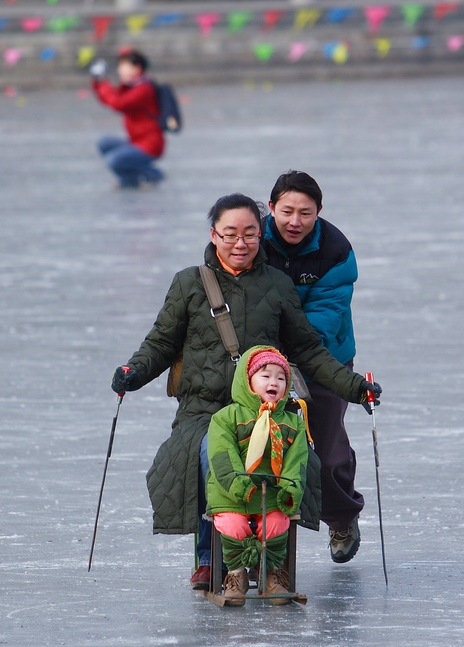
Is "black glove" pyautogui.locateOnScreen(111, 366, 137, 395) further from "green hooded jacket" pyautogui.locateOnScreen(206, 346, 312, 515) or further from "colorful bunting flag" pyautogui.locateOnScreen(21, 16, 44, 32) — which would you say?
"colorful bunting flag" pyautogui.locateOnScreen(21, 16, 44, 32)

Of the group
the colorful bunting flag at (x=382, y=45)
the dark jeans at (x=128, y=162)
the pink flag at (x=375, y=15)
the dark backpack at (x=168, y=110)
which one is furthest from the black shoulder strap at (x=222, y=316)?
the pink flag at (x=375, y=15)

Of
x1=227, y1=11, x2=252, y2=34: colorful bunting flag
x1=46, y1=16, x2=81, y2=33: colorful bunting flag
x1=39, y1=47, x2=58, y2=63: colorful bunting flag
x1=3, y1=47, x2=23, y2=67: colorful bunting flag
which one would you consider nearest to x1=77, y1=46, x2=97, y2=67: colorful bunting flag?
x1=39, y1=47, x2=58, y2=63: colorful bunting flag

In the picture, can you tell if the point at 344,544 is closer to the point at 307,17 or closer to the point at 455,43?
the point at 455,43

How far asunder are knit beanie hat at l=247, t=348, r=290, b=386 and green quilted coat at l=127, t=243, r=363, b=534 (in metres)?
0.18

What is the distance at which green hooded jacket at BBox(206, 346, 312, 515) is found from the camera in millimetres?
4270

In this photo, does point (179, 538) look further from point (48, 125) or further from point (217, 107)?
point (217, 107)

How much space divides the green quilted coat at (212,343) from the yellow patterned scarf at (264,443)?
250 millimetres

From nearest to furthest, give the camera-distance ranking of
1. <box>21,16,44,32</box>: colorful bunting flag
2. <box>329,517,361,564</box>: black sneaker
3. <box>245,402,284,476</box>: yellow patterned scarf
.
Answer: <box>245,402,284,476</box>: yellow patterned scarf < <box>329,517,361,564</box>: black sneaker < <box>21,16,44,32</box>: colorful bunting flag

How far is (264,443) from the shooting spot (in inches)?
167

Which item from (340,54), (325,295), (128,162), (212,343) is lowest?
(212,343)

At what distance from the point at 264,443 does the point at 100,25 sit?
26930mm

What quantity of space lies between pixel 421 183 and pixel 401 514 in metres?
9.96

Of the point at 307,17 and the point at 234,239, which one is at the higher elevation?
the point at 307,17

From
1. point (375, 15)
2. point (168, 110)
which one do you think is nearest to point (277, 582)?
point (168, 110)
